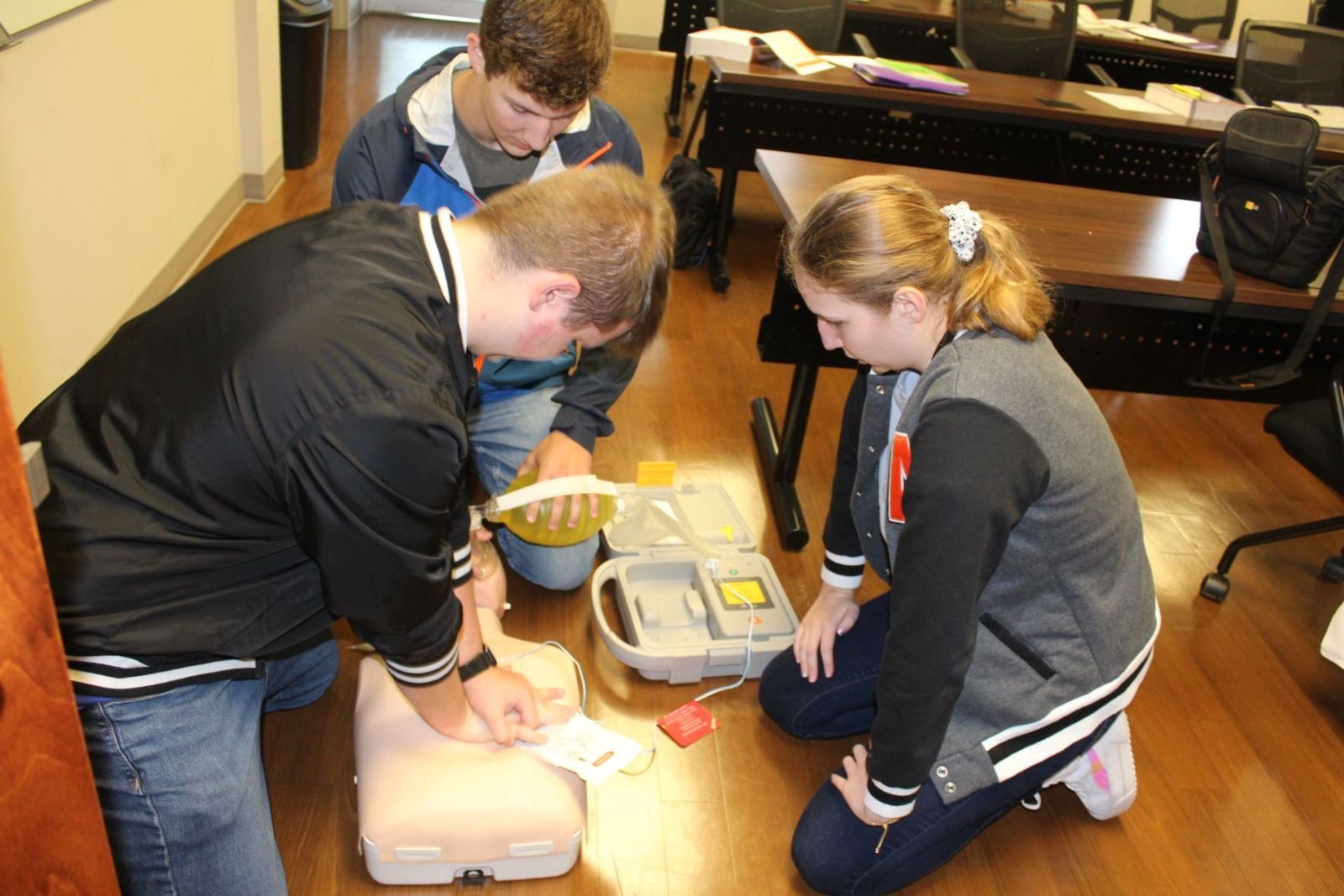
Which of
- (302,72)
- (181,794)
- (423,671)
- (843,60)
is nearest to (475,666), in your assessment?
(423,671)

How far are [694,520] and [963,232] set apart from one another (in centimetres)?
102

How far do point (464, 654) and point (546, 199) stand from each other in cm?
68

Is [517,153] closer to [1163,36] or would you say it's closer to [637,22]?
[1163,36]

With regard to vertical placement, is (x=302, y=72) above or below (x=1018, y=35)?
below

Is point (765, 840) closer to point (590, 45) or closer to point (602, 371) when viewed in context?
point (602, 371)

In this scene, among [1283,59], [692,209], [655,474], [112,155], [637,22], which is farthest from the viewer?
[637,22]

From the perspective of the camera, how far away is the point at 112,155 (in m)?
2.49

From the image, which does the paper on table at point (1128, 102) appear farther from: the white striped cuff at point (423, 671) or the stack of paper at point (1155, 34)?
the white striped cuff at point (423, 671)

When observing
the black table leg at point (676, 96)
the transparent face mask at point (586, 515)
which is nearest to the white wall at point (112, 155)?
the transparent face mask at point (586, 515)

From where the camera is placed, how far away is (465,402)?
1.29 meters

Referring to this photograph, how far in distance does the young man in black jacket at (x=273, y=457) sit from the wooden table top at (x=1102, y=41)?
136 inches

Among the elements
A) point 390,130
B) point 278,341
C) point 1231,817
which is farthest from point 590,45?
point 1231,817

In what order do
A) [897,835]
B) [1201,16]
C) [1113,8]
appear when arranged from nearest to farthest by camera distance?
[897,835] → [1201,16] → [1113,8]

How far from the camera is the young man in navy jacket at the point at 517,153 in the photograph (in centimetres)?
166
